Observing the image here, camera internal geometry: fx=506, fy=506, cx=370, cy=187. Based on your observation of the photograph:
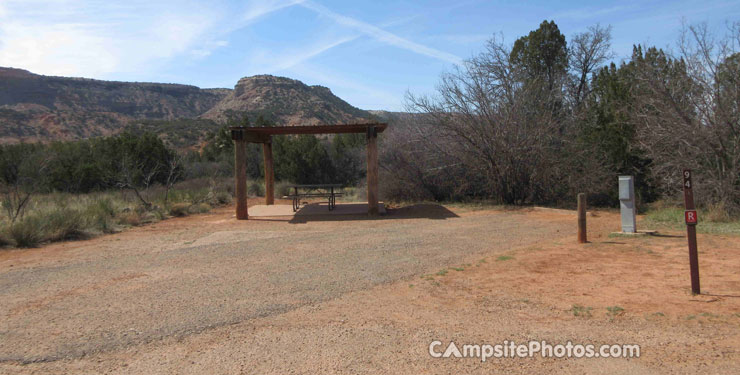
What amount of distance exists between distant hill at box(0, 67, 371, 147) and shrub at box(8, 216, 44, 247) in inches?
1387

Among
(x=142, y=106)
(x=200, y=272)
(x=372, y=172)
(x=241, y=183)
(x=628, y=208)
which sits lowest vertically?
(x=200, y=272)

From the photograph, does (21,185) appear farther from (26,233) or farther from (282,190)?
A: (282,190)

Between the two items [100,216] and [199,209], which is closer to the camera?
[100,216]

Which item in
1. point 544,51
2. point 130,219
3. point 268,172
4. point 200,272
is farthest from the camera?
point 544,51

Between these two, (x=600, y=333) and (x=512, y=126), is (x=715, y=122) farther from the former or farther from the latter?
(x=600, y=333)

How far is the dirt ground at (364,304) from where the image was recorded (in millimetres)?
3836

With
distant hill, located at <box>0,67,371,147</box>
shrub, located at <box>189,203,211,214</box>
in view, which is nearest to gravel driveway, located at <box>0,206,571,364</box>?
shrub, located at <box>189,203,211,214</box>

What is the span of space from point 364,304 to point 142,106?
246 ft

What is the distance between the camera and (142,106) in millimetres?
71750

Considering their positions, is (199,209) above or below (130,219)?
above

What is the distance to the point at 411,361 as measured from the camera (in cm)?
375

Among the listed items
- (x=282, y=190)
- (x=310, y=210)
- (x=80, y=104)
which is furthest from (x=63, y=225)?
(x=80, y=104)

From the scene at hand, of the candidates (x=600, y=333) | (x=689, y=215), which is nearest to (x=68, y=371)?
(x=600, y=333)

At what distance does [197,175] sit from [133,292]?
22.0m
